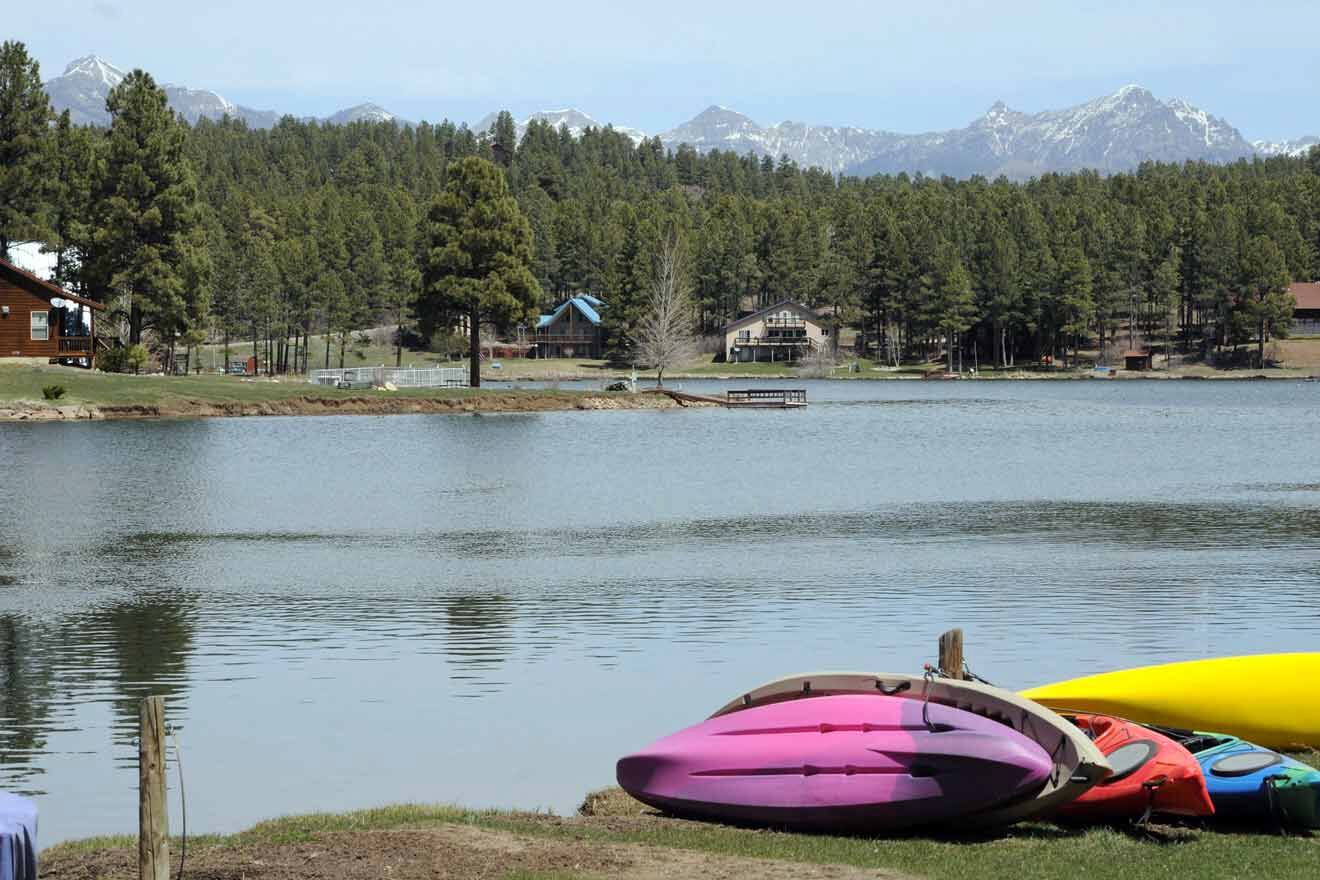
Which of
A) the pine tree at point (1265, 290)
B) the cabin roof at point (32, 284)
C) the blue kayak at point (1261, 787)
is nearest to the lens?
the blue kayak at point (1261, 787)

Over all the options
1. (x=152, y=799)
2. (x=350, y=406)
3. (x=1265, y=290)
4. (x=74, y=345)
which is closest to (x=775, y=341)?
(x=1265, y=290)

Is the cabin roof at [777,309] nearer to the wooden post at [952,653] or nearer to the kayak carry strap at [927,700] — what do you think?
the wooden post at [952,653]

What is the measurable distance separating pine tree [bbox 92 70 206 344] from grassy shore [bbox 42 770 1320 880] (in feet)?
282

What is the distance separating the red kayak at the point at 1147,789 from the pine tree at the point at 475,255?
84521 mm

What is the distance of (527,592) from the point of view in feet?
101

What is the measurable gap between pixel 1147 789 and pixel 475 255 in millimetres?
87338

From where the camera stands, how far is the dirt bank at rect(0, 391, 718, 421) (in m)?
81.9

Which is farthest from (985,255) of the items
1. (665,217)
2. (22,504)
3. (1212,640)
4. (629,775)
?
(629,775)

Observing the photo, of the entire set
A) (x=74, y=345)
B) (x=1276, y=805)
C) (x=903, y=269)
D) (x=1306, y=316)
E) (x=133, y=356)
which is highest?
(x=903, y=269)

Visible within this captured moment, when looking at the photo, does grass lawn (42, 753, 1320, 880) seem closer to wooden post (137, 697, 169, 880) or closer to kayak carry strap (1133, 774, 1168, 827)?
kayak carry strap (1133, 774, 1168, 827)

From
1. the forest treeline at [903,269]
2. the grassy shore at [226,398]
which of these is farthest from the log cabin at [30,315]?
the forest treeline at [903,269]

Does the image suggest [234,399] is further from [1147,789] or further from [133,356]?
[1147,789]

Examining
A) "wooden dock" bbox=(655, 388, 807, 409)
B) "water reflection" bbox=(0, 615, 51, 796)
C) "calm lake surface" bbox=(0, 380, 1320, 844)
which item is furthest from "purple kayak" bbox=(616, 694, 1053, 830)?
"wooden dock" bbox=(655, 388, 807, 409)

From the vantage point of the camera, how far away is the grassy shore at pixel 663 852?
40.0 feet
